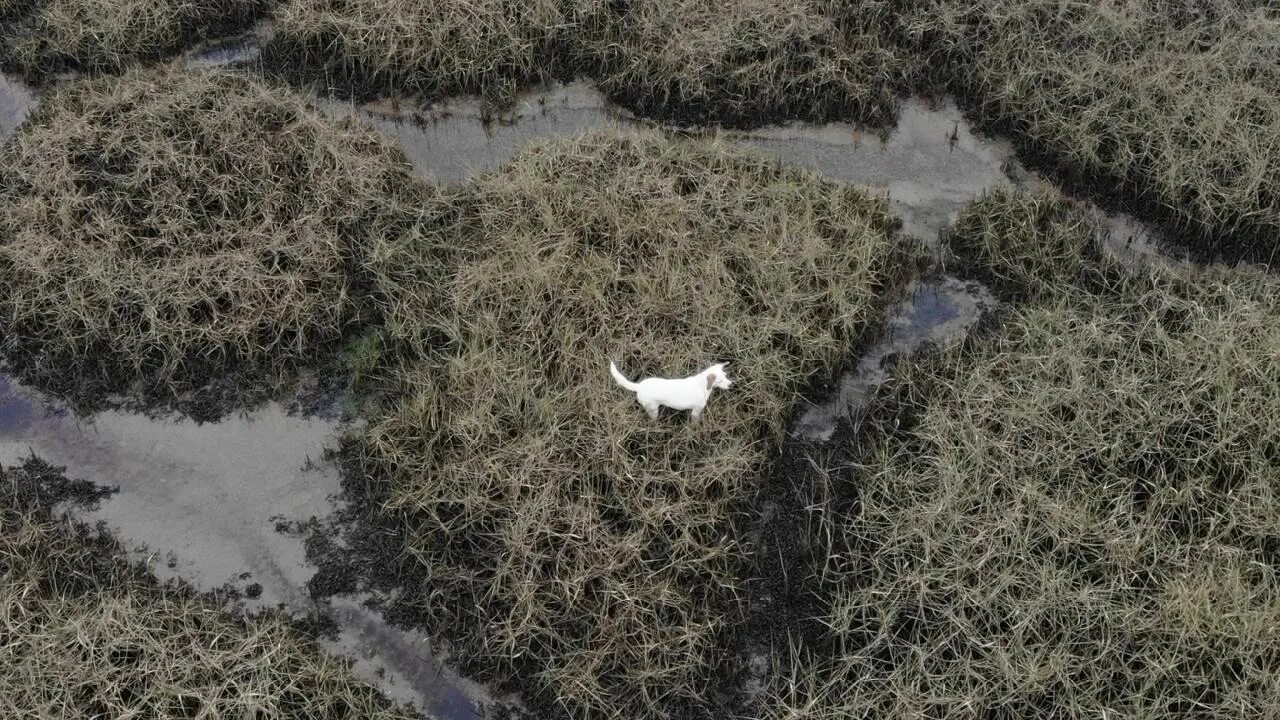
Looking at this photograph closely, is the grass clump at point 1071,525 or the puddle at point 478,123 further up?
the puddle at point 478,123

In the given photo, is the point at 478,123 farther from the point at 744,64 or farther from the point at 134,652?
the point at 134,652

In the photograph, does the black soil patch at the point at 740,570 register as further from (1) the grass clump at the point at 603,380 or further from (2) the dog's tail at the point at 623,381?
(2) the dog's tail at the point at 623,381

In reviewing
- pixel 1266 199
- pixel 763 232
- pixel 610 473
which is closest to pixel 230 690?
pixel 610 473

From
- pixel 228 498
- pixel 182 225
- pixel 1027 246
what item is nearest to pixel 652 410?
pixel 228 498

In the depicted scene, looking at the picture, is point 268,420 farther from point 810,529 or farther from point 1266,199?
point 1266,199

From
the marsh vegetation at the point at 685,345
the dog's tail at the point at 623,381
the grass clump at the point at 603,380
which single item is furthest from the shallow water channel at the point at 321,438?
the dog's tail at the point at 623,381

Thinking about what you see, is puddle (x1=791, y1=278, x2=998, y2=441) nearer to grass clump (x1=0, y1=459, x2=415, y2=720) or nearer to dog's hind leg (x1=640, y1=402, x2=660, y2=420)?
dog's hind leg (x1=640, y1=402, x2=660, y2=420)

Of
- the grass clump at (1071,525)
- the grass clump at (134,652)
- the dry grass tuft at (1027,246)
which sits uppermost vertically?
the dry grass tuft at (1027,246)
